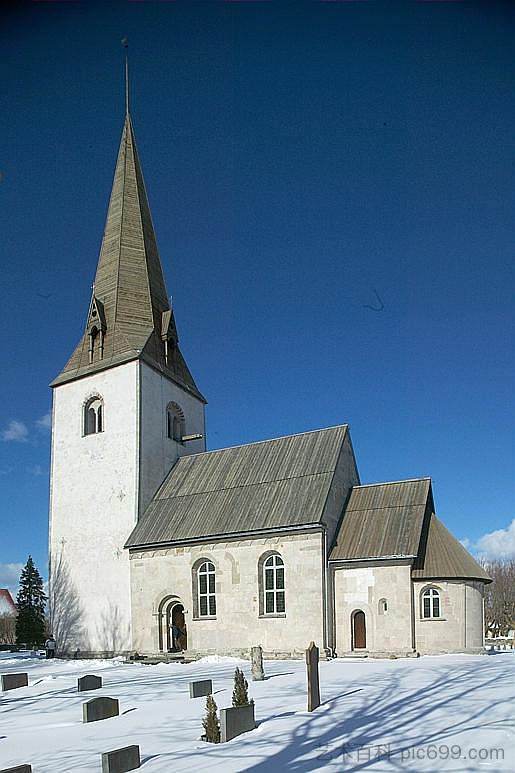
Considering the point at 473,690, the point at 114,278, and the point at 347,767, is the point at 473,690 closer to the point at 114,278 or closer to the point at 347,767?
the point at 347,767

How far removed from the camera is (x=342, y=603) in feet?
88.5

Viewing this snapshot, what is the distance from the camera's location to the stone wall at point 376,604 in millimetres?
25750

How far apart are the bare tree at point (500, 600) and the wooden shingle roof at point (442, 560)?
16353 mm

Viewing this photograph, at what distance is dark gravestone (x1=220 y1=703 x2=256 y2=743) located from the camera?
12000 millimetres

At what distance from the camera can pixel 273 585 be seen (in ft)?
91.3

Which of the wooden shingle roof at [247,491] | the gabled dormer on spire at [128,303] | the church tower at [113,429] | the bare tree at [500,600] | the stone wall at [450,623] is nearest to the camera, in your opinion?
the stone wall at [450,623]

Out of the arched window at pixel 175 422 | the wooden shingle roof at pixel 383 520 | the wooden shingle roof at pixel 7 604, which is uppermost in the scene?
the arched window at pixel 175 422

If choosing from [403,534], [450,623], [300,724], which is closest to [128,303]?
[403,534]

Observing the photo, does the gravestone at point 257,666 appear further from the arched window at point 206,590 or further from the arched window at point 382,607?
the arched window at point 206,590

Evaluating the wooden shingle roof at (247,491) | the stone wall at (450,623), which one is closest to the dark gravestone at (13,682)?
the wooden shingle roof at (247,491)

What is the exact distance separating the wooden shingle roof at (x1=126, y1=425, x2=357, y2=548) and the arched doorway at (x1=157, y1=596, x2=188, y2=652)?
2.62 m

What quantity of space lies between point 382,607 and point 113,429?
14.7 m

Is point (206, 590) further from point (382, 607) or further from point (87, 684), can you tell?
point (87, 684)

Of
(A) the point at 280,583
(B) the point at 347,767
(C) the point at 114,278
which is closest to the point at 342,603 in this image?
(A) the point at 280,583
